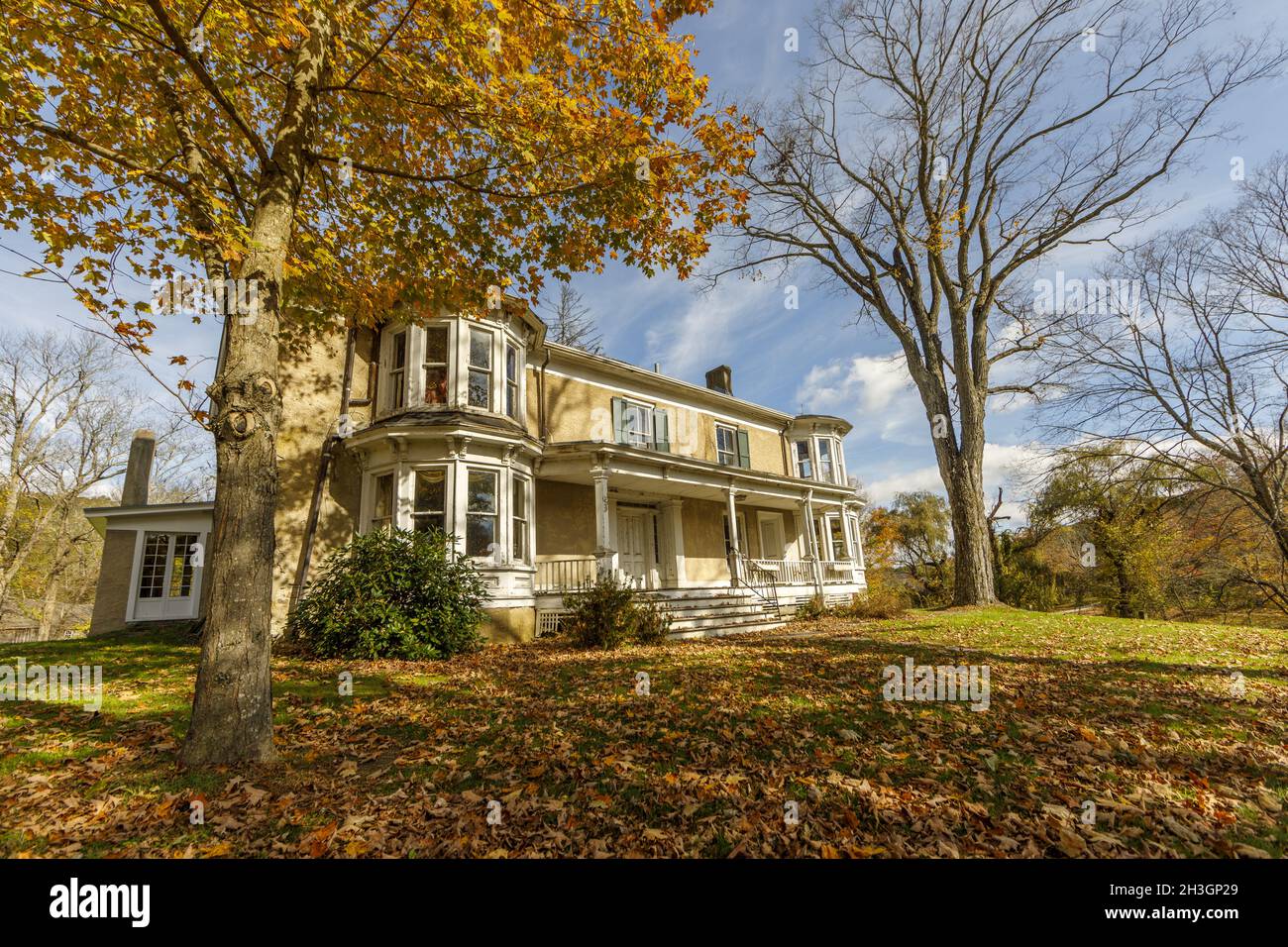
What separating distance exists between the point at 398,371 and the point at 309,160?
24.7 feet

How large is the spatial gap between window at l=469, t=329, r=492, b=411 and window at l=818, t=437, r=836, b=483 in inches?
586

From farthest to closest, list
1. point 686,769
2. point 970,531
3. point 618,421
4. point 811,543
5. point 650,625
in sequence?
point 811,543
point 618,421
point 970,531
point 650,625
point 686,769

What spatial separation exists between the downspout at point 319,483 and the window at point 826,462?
17.6 meters

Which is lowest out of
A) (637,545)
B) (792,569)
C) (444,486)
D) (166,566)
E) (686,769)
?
(686,769)

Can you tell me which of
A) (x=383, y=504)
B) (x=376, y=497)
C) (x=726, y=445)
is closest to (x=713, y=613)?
(x=383, y=504)

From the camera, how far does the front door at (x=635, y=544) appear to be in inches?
635

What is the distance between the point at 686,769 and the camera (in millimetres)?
3992

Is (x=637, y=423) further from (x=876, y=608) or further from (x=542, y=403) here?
(x=876, y=608)

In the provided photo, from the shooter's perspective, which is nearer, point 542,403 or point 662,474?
point 662,474

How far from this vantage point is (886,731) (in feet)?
15.4

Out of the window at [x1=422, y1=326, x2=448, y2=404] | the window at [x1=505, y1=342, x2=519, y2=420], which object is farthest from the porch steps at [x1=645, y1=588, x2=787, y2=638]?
the window at [x1=422, y1=326, x2=448, y2=404]

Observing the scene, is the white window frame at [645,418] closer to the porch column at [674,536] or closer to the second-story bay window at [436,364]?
the porch column at [674,536]
